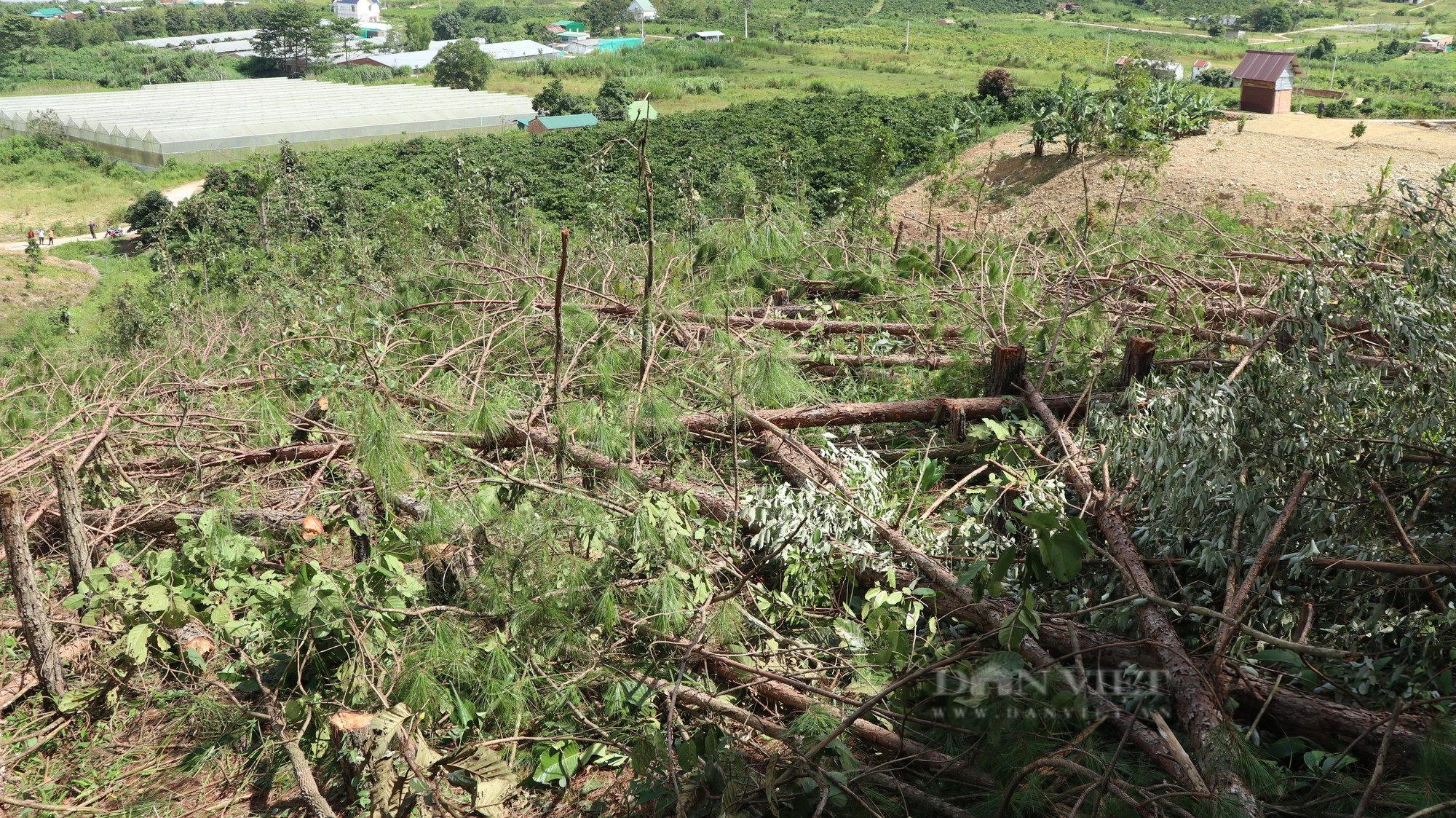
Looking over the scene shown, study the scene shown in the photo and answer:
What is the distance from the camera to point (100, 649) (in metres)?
2.89

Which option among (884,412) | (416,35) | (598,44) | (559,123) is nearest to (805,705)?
(884,412)

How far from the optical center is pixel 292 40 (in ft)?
204

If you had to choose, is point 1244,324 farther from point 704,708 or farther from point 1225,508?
point 704,708

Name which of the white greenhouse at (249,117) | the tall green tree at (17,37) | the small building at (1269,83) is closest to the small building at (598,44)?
the white greenhouse at (249,117)

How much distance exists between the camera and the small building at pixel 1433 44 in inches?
1604

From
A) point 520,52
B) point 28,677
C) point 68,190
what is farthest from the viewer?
point 520,52

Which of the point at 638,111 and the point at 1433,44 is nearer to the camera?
the point at 638,111

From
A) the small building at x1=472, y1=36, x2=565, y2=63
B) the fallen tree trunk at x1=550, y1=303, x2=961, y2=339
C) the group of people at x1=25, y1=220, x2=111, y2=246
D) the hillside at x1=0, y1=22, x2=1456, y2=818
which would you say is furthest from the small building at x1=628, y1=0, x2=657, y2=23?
the hillside at x1=0, y1=22, x2=1456, y2=818

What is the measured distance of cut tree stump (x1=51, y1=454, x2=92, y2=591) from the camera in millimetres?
2818

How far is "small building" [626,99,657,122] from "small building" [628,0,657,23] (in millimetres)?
80571

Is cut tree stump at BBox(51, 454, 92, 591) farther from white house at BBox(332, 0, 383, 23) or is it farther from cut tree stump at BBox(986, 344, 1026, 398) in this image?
white house at BBox(332, 0, 383, 23)

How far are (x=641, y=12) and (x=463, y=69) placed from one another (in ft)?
105

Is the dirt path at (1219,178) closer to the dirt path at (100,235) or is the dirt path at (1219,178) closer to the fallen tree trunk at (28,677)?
the fallen tree trunk at (28,677)

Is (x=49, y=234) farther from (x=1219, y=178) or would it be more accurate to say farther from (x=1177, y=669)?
(x=1177, y=669)
